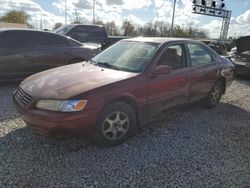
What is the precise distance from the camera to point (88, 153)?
3.42m

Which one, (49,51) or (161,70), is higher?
(161,70)

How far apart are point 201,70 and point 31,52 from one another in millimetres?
4140

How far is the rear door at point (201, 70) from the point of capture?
478cm

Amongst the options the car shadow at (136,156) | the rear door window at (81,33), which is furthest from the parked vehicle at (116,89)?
the rear door window at (81,33)

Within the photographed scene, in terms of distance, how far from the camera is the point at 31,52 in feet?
21.3

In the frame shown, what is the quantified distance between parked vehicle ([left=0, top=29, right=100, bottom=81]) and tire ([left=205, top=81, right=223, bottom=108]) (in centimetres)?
364

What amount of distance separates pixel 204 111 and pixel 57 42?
422 cm

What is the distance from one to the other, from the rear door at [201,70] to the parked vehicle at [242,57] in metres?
3.88

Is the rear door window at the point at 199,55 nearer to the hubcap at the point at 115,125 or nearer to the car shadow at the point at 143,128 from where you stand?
the car shadow at the point at 143,128

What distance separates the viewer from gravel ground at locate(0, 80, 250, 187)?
2887mm

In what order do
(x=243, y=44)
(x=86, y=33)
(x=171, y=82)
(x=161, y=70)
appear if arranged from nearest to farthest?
1. (x=161, y=70)
2. (x=171, y=82)
3. (x=243, y=44)
4. (x=86, y=33)

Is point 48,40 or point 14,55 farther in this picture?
point 48,40

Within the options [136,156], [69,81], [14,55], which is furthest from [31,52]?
[136,156]

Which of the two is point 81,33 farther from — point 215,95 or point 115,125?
point 115,125
